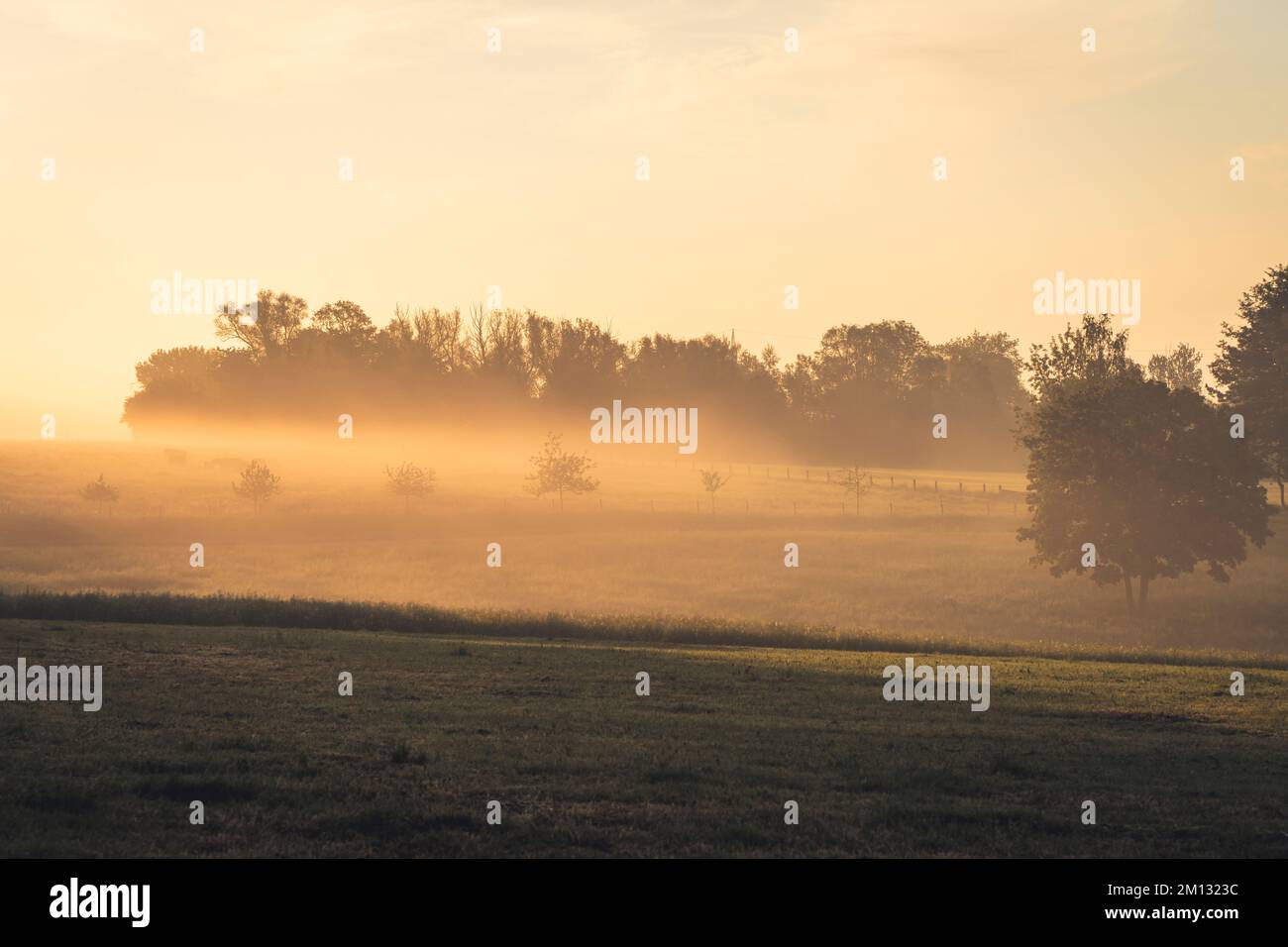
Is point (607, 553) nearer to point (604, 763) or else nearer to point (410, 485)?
point (410, 485)

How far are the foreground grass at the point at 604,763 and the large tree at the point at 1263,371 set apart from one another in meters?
72.9

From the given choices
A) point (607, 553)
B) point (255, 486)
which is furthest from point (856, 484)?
point (255, 486)

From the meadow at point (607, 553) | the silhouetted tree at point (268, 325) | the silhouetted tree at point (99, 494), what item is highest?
the silhouetted tree at point (268, 325)

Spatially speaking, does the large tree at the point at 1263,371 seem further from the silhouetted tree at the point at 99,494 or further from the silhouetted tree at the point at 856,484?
the silhouetted tree at the point at 99,494

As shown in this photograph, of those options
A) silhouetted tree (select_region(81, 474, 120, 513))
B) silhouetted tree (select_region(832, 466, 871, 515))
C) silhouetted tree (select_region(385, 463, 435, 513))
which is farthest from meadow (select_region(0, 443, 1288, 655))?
silhouetted tree (select_region(81, 474, 120, 513))

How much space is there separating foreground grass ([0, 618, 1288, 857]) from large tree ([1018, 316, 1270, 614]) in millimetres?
43546

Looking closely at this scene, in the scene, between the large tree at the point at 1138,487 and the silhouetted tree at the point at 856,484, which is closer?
the large tree at the point at 1138,487

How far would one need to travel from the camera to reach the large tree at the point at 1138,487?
221 ft

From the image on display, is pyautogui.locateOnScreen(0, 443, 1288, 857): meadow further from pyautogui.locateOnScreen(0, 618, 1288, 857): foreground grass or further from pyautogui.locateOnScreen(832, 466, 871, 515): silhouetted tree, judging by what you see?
pyautogui.locateOnScreen(832, 466, 871, 515): silhouetted tree

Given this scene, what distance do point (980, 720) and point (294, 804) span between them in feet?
42.4

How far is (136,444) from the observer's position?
424 feet

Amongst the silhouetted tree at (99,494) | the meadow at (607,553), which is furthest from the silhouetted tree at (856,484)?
the silhouetted tree at (99,494)

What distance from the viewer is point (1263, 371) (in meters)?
94.7
